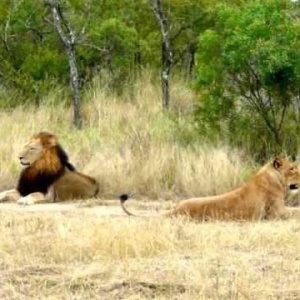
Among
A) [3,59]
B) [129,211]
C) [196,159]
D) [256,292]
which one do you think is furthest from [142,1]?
[256,292]

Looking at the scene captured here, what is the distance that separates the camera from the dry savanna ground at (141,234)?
730cm

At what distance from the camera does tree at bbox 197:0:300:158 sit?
1302 centimetres

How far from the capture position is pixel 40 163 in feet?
43.3

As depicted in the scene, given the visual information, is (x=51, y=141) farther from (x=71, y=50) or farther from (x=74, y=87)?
(x=71, y=50)

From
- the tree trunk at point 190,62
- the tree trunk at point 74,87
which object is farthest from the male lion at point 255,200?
the tree trunk at point 190,62

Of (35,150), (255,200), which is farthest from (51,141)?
(255,200)

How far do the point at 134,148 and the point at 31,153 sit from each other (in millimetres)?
1777

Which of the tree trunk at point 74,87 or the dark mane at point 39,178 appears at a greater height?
the tree trunk at point 74,87

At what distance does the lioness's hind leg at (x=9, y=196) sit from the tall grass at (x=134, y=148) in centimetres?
88

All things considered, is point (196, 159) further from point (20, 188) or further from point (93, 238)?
point (93, 238)

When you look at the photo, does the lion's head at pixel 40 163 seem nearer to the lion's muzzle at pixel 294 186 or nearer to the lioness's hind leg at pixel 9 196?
the lioness's hind leg at pixel 9 196

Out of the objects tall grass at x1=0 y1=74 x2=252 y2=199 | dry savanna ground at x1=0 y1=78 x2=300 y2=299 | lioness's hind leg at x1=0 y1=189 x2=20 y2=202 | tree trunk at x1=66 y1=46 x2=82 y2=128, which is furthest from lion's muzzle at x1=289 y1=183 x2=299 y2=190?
tree trunk at x1=66 y1=46 x2=82 y2=128

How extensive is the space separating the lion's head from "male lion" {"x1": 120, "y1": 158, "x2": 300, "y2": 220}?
1.88m

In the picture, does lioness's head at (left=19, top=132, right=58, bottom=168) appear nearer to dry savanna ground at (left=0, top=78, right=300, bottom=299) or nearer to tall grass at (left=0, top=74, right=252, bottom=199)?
dry savanna ground at (left=0, top=78, right=300, bottom=299)
